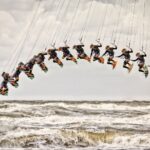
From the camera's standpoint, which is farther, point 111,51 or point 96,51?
point 96,51

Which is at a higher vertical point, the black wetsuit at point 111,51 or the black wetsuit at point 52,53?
the black wetsuit at point 111,51

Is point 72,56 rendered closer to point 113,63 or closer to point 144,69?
point 113,63

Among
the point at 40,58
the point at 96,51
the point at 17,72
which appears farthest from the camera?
the point at 17,72

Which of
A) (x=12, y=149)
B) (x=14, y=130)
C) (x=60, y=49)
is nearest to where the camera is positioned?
(x=12, y=149)

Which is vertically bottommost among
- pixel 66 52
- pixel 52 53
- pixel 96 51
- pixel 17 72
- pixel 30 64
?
pixel 17 72

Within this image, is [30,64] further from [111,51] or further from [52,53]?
[111,51]

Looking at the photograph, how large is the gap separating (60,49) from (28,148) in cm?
915

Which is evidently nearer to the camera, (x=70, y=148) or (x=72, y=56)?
(x=70, y=148)

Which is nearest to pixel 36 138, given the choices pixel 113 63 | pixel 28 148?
pixel 28 148

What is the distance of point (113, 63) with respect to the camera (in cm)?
3697

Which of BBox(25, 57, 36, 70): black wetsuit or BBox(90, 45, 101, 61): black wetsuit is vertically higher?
BBox(90, 45, 101, 61): black wetsuit

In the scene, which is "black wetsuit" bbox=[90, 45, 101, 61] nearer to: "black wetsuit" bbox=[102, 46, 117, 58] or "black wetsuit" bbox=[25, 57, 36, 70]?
"black wetsuit" bbox=[102, 46, 117, 58]

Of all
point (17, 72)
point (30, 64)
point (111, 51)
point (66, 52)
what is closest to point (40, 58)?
point (30, 64)

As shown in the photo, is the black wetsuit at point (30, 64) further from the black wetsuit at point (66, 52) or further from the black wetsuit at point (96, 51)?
the black wetsuit at point (96, 51)
